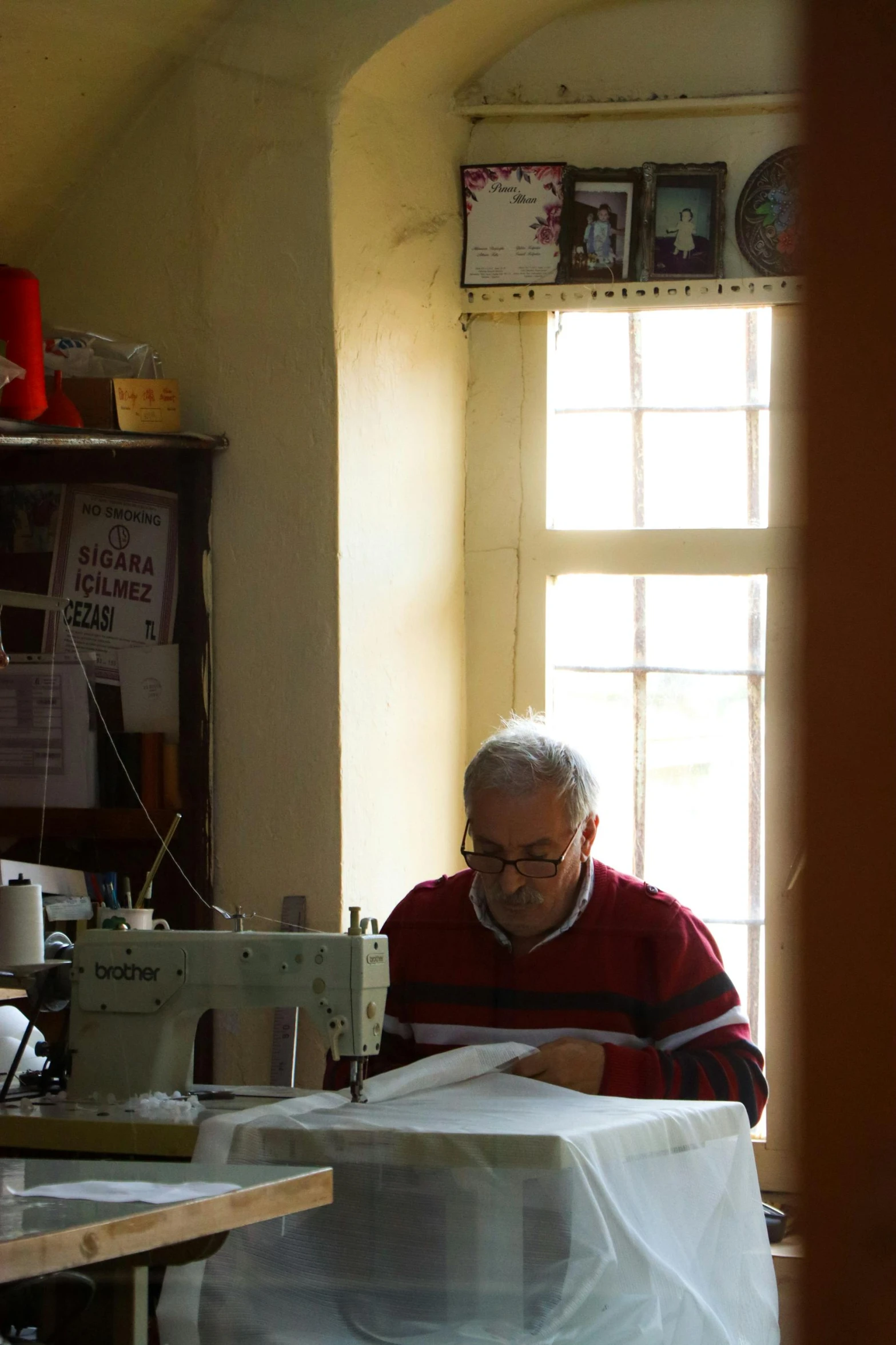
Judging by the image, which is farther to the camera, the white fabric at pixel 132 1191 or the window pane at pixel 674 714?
the window pane at pixel 674 714

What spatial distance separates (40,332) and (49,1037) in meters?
1.28

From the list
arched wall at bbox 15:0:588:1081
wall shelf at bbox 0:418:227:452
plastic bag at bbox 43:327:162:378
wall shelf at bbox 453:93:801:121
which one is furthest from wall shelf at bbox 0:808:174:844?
wall shelf at bbox 453:93:801:121

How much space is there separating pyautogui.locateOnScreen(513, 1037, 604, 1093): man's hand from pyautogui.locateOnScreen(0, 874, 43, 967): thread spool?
83 centimetres

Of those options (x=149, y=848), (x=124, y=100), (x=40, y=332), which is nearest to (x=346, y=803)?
(x=149, y=848)

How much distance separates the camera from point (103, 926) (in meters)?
2.09

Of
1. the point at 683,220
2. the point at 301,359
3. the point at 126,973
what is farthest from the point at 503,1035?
the point at 683,220

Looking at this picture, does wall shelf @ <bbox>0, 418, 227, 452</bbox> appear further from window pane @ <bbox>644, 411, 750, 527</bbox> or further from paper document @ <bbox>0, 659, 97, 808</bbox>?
window pane @ <bbox>644, 411, 750, 527</bbox>

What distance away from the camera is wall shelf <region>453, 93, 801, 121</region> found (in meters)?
2.97

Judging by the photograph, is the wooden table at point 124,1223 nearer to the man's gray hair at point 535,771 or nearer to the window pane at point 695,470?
the man's gray hair at point 535,771

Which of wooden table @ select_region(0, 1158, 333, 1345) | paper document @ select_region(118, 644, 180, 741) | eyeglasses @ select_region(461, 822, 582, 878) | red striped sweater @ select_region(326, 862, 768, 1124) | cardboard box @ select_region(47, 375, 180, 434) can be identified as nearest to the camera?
wooden table @ select_region(0, 1158, 333, 1345)

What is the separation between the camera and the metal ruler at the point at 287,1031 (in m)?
2.79

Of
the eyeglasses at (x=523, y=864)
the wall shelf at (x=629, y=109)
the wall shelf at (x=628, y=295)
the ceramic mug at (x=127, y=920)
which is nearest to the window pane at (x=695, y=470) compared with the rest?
the wall shelf at (x=628, y=295)

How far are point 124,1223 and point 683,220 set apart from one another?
2.34 m

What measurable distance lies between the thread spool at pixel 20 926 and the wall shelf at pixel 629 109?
1795 millimetres
